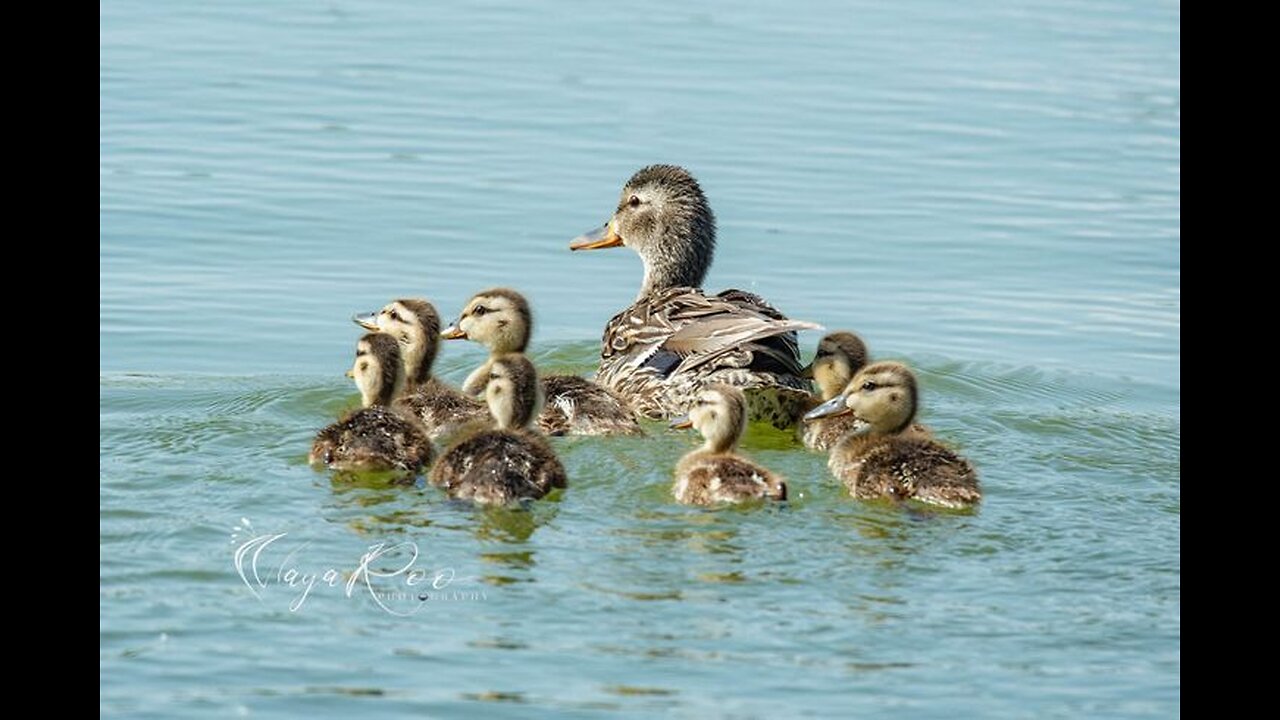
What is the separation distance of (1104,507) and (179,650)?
3.58 m

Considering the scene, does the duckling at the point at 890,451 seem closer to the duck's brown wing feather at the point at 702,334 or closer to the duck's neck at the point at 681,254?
the duck's brown wing feather at the point at 702,334

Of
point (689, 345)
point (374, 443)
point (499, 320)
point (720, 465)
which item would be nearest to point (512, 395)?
point (374, 443)

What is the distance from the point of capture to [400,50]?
16.2 m

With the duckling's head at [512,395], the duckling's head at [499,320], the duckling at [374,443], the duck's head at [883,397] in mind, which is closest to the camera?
the duckling at [374,443]

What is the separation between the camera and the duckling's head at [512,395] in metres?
8.52

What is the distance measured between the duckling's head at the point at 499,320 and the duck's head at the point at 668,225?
1538 mm

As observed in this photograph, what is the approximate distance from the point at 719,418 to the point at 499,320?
1.68 metres

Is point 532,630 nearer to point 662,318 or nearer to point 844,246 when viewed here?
point 662,318

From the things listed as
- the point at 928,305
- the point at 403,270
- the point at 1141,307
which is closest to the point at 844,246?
the point at 928,305

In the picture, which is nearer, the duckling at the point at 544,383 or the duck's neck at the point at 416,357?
the duckling at the point at 544,383

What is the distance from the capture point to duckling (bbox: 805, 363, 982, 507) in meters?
8.02

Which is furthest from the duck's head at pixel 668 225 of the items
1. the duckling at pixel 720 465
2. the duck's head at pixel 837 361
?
the duckling at pixel 720 465

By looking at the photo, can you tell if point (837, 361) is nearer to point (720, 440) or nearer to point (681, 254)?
point (720, 440)

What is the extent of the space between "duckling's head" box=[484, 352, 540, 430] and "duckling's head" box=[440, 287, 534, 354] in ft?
3.27
